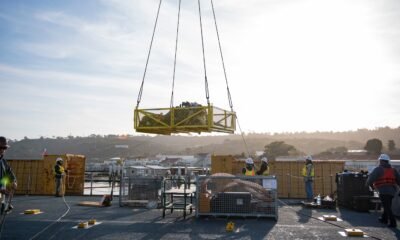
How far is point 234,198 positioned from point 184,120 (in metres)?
3.38

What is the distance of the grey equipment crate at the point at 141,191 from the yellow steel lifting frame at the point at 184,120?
1858mm

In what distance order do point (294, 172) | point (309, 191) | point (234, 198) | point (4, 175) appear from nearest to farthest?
point (4, 175), point (234, 198), point (309, 191), point (294, 172)

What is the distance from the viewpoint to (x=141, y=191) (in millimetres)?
14062

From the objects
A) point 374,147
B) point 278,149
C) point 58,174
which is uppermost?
point 374,147

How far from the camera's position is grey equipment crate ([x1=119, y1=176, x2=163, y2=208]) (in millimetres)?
13633

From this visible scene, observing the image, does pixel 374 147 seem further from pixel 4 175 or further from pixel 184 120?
pixel 4 175

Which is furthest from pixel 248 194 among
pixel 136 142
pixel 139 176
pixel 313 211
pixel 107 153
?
pixel 136 142

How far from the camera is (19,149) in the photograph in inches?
6102

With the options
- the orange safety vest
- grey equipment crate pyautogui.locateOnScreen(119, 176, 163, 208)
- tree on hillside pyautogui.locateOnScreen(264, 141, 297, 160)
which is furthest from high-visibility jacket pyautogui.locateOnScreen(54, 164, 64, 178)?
tree on hillside pyautogui.locateOnScreen(264, 141, 297, 160)

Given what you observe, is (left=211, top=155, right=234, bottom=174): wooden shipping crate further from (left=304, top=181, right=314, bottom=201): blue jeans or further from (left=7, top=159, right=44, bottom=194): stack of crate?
(left=7, top=159, right=44, bottom=194): stack of crate

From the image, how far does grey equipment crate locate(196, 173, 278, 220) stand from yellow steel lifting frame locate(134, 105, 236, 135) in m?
2.23

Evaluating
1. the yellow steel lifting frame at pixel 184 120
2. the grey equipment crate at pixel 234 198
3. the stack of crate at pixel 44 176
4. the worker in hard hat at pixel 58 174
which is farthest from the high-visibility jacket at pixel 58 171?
the grey equipment crate at pixel 234 198

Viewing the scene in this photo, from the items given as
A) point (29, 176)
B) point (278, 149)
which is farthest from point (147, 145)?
point (29, 176)

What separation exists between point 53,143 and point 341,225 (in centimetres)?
17192
